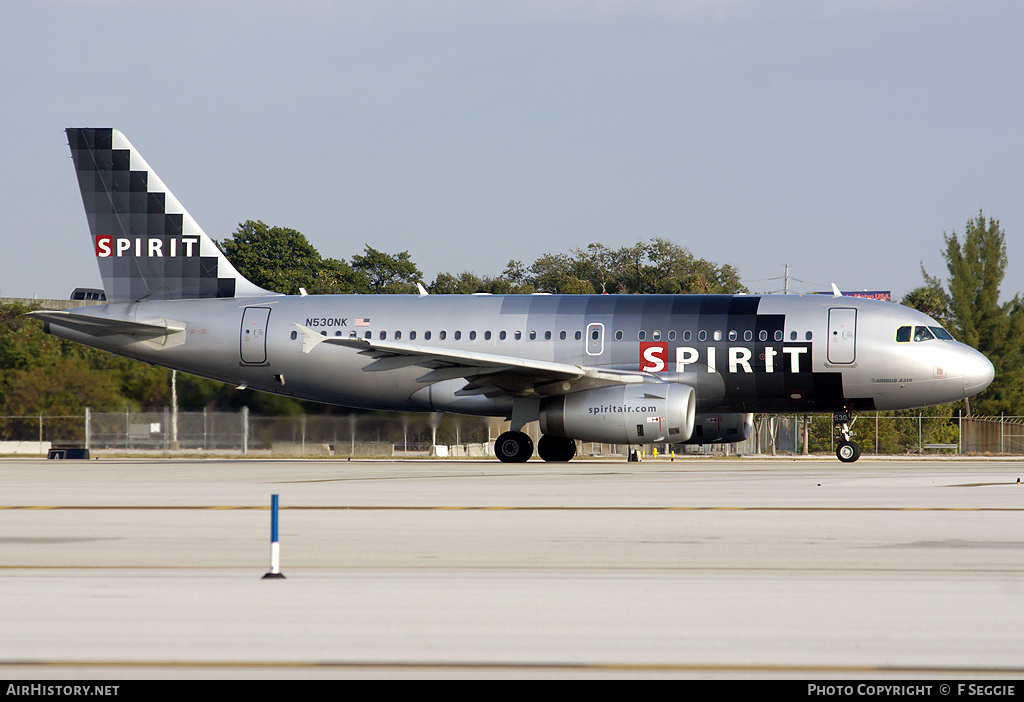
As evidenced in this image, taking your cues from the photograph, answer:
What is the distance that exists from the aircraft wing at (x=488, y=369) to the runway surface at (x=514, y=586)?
917 cm

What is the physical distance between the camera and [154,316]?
3052cm

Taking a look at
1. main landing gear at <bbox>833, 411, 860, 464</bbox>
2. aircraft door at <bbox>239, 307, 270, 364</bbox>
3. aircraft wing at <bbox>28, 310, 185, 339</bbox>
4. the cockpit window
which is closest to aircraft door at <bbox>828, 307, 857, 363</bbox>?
the cockpit window

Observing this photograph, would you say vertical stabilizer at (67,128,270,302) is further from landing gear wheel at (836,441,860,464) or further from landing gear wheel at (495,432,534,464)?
landing gear wheel at (836,441,860,464)

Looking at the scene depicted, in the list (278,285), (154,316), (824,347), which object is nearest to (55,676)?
(824,347)

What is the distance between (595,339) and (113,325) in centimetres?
1320

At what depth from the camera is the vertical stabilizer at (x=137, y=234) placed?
31.3 m

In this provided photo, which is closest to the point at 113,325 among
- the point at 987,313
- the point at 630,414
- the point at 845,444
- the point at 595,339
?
the point at 595,339

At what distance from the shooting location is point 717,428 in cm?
2922

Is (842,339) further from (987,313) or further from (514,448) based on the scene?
(987,313)

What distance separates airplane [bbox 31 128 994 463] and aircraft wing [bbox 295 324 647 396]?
54mm

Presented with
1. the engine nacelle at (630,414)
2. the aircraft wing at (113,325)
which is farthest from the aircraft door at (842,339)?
the aircraft wing at (113,325)
